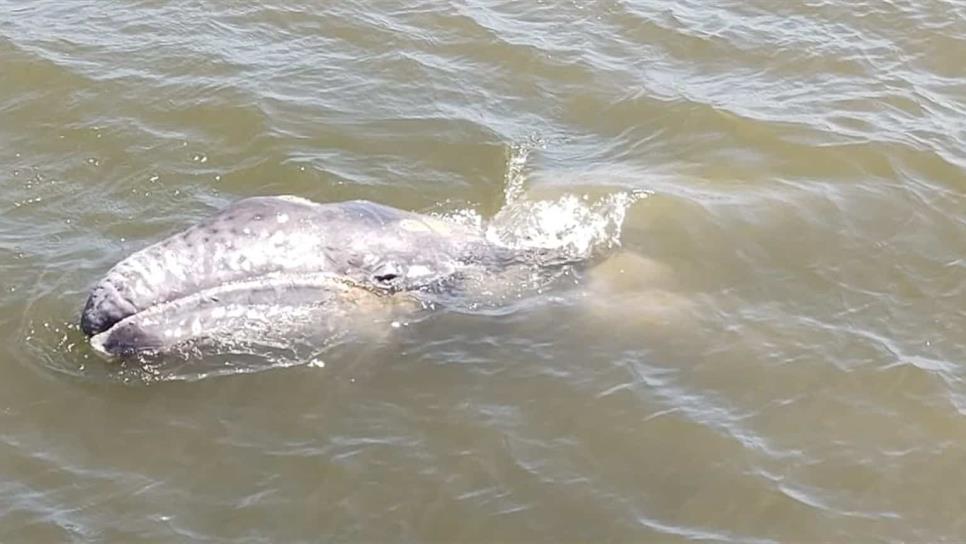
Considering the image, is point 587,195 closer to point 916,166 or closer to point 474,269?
point 474,269

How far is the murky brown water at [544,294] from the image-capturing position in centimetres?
795

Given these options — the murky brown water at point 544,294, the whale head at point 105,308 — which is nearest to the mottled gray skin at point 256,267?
the whale head at point 105,308

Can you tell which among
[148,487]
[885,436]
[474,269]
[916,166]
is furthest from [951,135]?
[148,487]

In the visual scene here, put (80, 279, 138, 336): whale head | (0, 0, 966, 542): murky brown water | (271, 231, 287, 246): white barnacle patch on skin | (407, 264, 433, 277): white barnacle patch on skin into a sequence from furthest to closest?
(407, 264, 433, 277): white barnacle patch on skin < (271, 231, 287, 246): white barnacle patch on skin < (80, 279, 138, 336): whale head < (0, 0, 966, 542): murky brown water

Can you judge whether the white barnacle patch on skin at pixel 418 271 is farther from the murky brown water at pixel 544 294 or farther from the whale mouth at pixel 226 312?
the whale mouth at pixel 226 312

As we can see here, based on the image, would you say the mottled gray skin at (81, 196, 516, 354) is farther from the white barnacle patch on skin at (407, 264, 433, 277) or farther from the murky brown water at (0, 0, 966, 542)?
the murky brown water at (0, 0, 966, 542)

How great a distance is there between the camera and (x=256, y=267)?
8.59 m

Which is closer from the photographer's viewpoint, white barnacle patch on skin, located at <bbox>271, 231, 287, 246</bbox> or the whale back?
the whale back

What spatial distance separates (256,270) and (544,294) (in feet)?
7.90

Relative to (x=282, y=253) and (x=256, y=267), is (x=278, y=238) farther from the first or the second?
(x=256, y=267)

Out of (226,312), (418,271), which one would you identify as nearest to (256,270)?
(226,312)

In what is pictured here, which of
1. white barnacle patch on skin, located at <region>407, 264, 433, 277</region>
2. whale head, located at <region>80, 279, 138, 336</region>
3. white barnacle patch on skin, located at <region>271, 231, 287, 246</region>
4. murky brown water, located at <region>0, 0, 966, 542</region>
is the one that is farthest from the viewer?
white barnacle patch on skin, located at <region>407, 264, 433, 277</region>

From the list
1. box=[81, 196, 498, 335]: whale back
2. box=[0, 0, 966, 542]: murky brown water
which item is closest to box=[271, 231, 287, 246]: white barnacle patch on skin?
box=[81, 196, 498, 335]: whale back

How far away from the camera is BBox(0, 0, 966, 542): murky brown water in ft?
26.1
